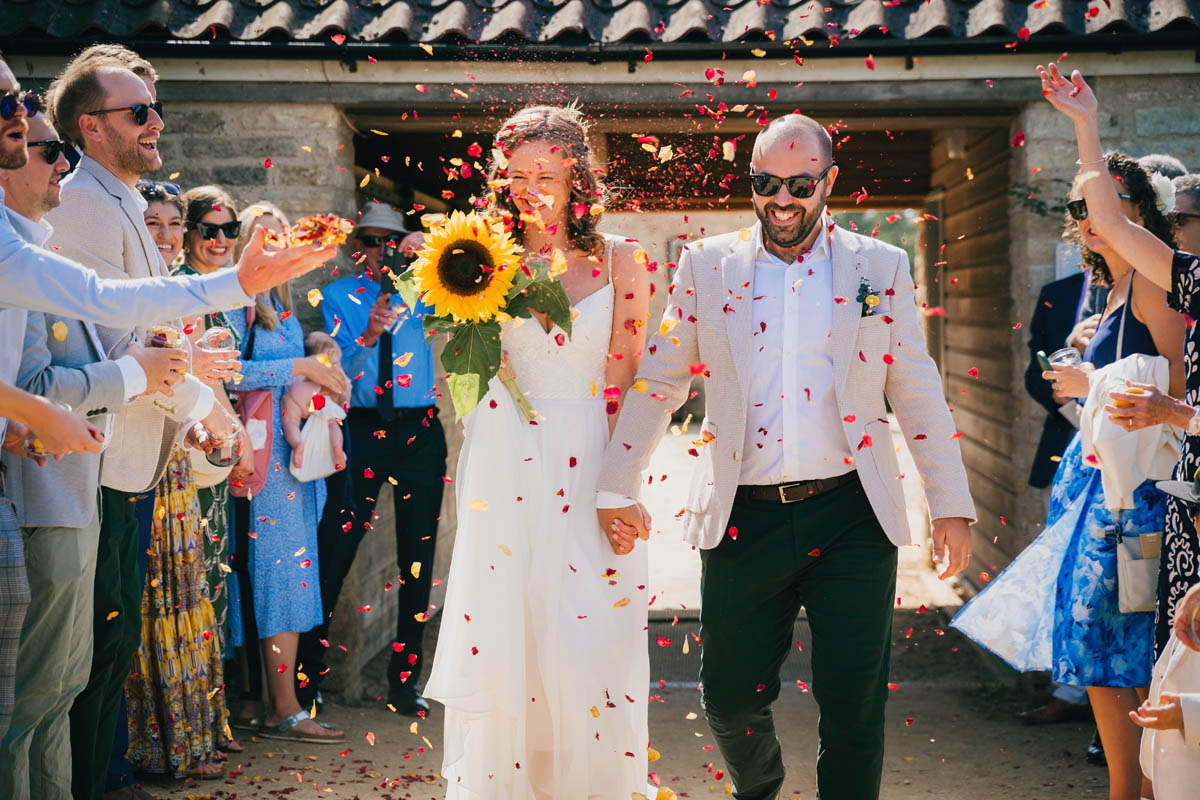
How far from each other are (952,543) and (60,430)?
240 centimetres

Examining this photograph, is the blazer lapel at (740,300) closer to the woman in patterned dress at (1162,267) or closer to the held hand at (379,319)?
the woman in patterned dress at (1162,267)

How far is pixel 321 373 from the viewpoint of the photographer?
4.90 metres

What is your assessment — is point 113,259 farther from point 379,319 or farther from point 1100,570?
point 1100,570

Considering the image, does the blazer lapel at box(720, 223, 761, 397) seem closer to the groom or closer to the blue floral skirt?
the groom

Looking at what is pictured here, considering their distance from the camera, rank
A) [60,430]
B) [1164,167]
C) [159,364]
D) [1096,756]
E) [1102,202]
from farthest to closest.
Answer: [1096,756] < [1164,167] < [1102,202] < [159,364] < [60,430]

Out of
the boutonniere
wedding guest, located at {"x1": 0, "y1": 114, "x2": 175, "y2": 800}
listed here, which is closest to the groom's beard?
the boutonniere

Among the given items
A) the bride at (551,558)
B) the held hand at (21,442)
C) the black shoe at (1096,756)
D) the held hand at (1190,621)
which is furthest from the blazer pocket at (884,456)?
the held hand at (21,442)

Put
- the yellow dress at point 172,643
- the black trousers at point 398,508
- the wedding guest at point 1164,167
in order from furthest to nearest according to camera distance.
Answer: the black trousers at point 398,508, the yellow dress at point 172,643, the wedding guest at point 1164,167

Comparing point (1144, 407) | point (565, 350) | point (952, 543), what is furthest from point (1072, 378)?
point (565, 350)

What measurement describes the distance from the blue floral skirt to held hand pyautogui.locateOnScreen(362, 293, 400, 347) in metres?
2.90

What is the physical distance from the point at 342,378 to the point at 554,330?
1.57m

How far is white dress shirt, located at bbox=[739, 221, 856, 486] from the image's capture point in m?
3.38

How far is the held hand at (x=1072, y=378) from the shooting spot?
12.9ft

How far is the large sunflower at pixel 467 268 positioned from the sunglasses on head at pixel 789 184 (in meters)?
0.79
